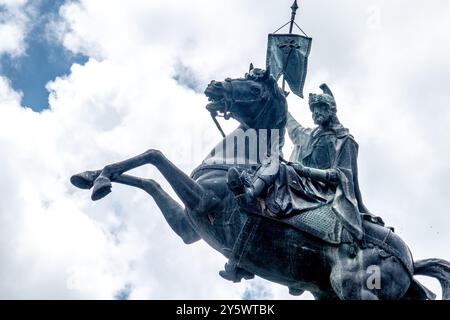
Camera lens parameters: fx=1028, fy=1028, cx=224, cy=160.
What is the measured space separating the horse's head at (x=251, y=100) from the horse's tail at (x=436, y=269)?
99.1 inches

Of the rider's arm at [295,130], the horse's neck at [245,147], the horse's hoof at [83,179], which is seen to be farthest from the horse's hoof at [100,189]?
the rider's arm at [295,130]

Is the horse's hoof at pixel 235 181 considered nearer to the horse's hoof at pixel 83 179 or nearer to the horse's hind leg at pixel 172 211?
the horse's hind leg at pixel 172 211

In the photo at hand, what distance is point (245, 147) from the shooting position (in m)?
12.8

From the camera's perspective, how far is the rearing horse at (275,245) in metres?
11.6

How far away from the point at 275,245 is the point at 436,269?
198 centimetres

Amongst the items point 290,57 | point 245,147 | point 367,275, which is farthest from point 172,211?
point 290,57

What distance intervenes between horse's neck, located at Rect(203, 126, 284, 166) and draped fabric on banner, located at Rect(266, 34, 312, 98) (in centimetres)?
157

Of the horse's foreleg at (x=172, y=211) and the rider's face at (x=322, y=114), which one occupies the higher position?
the rider's face at (x=322, y=114)

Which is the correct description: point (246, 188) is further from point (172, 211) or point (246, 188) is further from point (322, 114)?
point (322, 114)

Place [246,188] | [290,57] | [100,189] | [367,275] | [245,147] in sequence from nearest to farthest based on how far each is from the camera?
1. [367,275]
2. [100,189]
3. [246,188]
4. [245,147]
5. [290,57]

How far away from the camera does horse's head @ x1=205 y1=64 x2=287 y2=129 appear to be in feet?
42.1

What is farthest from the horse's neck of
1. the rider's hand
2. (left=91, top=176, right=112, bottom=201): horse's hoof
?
(left=91, top=176, right=112, bottom=201): horse's hoof
